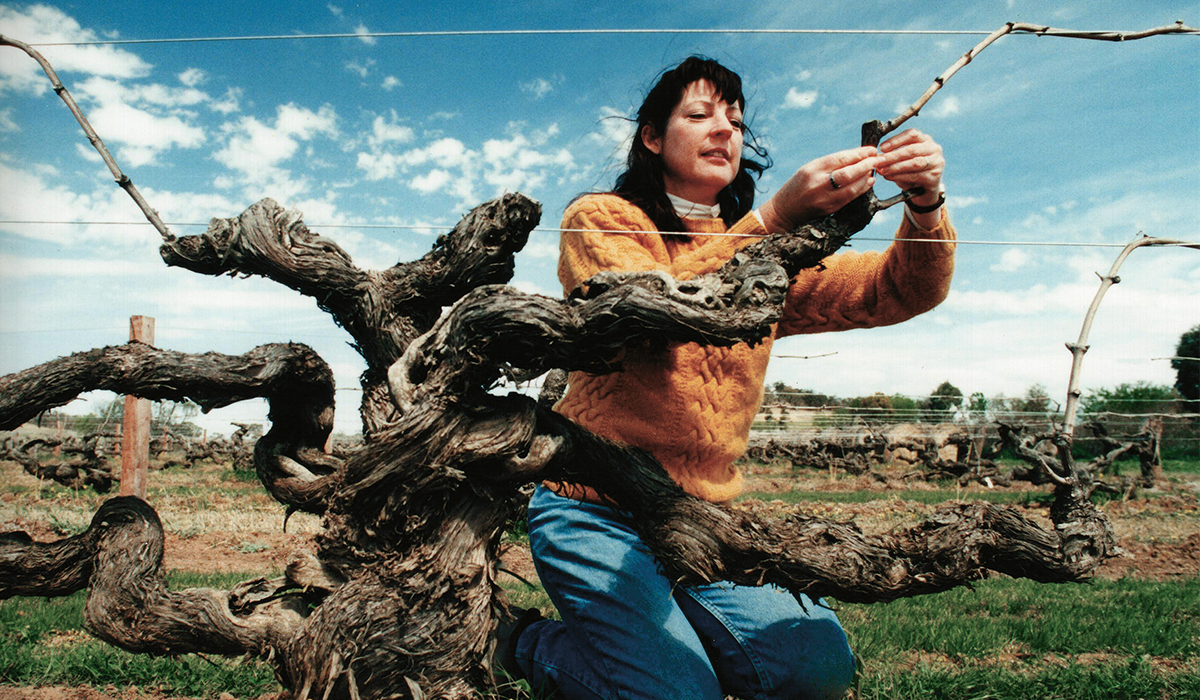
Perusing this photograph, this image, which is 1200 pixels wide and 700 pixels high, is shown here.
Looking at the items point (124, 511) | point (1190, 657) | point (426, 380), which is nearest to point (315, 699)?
point (426, 380)

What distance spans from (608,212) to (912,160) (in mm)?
977

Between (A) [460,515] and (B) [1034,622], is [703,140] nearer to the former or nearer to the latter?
(A) [460,515]

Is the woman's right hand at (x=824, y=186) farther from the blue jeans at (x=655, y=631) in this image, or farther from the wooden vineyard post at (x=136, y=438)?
the wooden vineyard post at (x=136, y=438)

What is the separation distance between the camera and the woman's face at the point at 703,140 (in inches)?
99.7

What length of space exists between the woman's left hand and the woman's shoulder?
2.66ft

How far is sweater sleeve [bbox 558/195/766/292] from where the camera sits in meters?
2.31

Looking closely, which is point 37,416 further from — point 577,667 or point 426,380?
point 577,667

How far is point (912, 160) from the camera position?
2.11 meters

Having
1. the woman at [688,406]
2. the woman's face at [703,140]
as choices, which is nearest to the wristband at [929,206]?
the woman at [688,406]

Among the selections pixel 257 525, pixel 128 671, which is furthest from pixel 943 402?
pixel 128 671

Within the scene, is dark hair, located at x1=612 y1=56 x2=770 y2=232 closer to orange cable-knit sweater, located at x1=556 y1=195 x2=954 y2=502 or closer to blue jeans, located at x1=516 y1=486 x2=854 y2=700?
orange cable-knit sweater, located at x1=556 y1=195 x2=954 y2=502

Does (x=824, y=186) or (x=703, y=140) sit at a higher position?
(x=703, y=140)

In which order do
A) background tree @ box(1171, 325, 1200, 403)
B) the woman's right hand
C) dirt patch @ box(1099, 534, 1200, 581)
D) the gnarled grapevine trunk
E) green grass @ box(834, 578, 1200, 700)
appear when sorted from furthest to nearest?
background tree @ box(1171, 325, 1200, 403) → dirt patch @ box(1099, 534, 1200, 581) → green grass @ box(834, 578, 1200, 700) → the woman's right hand → the gnarled grapevine trunk

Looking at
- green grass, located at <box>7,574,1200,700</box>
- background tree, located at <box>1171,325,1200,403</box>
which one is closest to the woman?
green grass, located at <box>7,574,1200,700</box>
